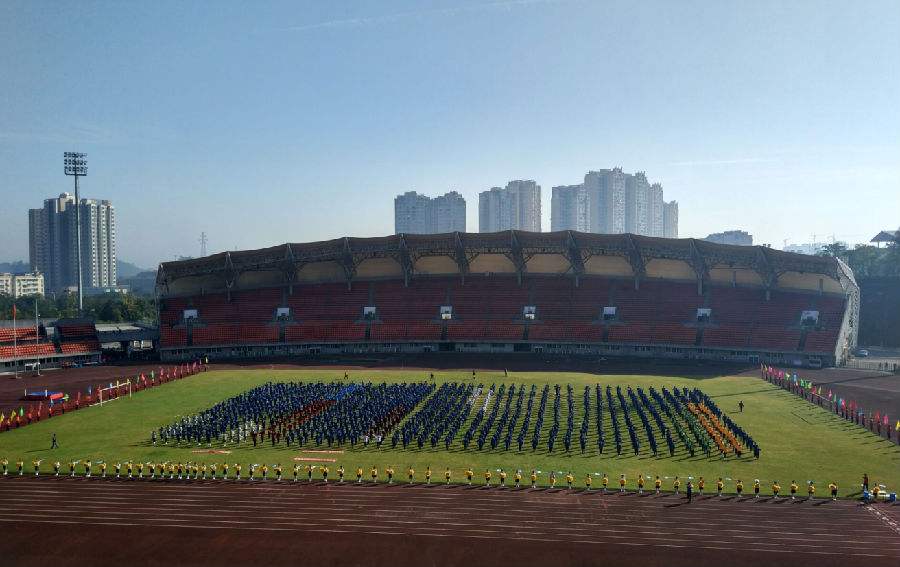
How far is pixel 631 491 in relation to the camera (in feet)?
80.8

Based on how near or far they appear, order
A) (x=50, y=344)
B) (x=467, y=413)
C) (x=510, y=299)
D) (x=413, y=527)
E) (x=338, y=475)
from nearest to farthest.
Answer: (x=413, y=527) → (x=338, y=475) → (x=467, y=413) → (x=50, y=344) → (x=510, y=299)

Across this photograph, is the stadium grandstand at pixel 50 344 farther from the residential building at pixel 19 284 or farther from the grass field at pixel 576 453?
the residential building at pixel 19 284

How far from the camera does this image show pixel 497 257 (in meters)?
73.6

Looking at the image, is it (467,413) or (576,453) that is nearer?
(576,453)

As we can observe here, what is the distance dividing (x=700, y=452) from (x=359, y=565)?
19.2 m

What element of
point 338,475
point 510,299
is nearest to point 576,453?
point 338,475

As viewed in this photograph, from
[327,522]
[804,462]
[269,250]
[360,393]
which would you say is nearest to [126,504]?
[327,522]

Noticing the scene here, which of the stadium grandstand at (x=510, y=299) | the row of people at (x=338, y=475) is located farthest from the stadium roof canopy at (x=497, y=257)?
the row of people at (x=338, y=475)

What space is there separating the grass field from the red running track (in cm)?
223

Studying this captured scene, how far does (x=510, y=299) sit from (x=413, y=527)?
50435 millimetres

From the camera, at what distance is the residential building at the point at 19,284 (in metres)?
186

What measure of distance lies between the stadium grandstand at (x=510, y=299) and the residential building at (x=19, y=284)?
152 m

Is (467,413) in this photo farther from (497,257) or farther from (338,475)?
(497,257)

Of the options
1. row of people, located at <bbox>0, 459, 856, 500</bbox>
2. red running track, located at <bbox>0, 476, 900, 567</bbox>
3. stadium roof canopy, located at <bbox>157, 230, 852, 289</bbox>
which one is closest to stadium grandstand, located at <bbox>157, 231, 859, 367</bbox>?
stadium roof canopy, located at <bbox>157, 230, 852, 289</bbox>
